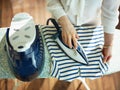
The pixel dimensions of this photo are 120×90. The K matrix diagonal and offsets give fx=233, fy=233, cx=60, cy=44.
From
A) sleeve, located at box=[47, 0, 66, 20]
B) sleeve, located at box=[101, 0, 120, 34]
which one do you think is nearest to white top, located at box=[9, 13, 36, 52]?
sleeve, located at box=[47, 0, 66, 20]

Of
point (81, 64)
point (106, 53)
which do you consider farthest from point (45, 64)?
point (106, 53)

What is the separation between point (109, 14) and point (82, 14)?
4.3 inches

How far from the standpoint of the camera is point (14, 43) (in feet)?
2.46

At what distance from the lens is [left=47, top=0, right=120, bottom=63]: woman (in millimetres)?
838

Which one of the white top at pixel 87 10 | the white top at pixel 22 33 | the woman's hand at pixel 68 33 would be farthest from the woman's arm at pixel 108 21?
the white top at pixel 22 33

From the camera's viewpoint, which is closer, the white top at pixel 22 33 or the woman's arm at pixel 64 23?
the white top at pixel 22 33

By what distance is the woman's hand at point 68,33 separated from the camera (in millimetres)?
843

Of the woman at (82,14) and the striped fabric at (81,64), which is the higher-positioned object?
the woman at (82,14)

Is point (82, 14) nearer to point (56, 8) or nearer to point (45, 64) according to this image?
point (56, 8)

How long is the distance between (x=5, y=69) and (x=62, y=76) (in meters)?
0.22

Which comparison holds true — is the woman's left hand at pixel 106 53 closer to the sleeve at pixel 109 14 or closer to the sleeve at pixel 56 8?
the sleeve at pixel 109 14

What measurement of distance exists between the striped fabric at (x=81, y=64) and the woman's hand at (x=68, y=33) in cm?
4

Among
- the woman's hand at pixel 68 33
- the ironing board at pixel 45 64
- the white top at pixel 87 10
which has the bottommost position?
the ironing board at pixel 45 64

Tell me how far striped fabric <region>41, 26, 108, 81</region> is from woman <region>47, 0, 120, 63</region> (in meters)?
0.03
